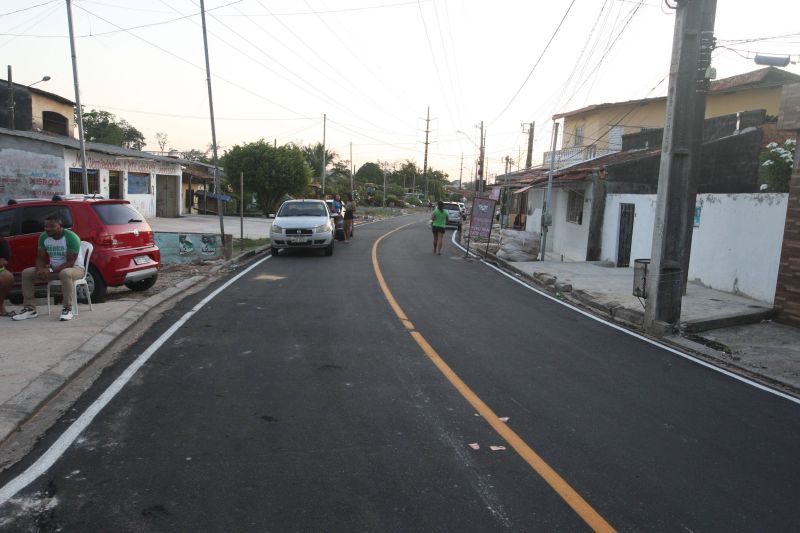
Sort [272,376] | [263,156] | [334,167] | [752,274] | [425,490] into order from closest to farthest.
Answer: [425,490], [272,376], [752,274], [263,156], [334,167]

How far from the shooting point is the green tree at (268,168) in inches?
1741

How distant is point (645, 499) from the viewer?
3854mm

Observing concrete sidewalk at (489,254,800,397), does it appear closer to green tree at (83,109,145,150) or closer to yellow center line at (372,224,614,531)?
yellow center line at (372,224,614,531)

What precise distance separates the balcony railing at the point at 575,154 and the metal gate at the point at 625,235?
43.4 ft

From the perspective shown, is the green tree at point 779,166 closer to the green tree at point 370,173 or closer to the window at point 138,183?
the window at point 138,183

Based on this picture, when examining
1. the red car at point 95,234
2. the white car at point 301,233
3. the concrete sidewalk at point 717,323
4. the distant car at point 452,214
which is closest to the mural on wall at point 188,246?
the white car at point 301,233

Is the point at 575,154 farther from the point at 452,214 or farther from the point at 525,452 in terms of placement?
the point at 525,452

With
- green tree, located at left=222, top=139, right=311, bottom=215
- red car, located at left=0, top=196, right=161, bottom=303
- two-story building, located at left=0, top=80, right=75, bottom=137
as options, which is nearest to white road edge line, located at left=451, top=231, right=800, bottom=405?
red car, located at left=0, top=196, right=161, bottom=303

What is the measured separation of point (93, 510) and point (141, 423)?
136 cm

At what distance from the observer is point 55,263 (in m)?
8.64

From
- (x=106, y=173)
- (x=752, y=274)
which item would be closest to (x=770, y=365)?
(x=752, y=274)

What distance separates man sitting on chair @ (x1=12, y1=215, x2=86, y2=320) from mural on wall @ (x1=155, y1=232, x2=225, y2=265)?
320 inches

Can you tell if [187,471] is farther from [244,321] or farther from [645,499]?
[244,321]

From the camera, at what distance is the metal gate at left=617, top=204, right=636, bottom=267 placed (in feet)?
57.7
